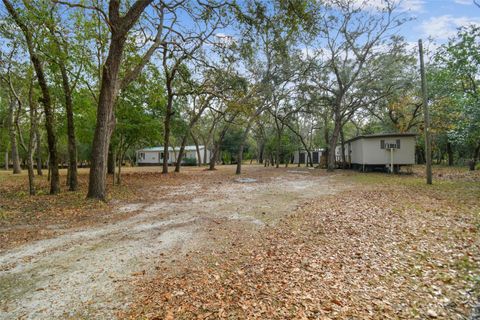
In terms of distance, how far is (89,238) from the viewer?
455 centimetres

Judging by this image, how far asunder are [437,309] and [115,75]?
8545 millimetres

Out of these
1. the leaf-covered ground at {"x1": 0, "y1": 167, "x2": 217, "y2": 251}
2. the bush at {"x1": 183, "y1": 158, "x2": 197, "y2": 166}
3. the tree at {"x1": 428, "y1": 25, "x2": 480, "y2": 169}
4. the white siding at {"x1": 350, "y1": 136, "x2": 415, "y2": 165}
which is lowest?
the leaf-covered ground at {"x1": 0, "y1": 167, "x2": 217, "y2": 251}

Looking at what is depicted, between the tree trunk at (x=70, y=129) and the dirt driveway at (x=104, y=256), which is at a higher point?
the tree trunk at (x=70, y=129)

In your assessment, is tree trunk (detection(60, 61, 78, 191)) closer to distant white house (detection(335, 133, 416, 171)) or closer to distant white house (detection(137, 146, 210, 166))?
distant white house (detection(335, 133, 416, 171))

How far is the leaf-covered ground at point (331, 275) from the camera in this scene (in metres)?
2.47

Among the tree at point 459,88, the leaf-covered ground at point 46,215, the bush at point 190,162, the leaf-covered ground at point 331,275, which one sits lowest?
the leaf-covered ground at point 331,275

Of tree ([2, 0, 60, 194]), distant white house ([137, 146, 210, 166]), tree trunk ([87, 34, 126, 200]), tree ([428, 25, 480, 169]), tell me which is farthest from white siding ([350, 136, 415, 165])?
distant white house ([137, 146, 210, 166])

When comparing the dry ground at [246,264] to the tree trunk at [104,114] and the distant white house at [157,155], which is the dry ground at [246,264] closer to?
the tree trunk at [104,114]

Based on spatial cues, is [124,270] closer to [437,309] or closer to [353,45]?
[437,309]

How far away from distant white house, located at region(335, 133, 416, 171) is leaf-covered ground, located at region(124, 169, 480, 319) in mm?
12808

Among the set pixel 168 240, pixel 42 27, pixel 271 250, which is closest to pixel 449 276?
pixel 271 250

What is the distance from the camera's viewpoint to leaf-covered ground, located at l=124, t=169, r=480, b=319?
2471 mm

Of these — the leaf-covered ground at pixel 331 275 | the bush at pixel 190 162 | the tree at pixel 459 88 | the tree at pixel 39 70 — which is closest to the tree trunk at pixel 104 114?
the tree at pixel 39 70

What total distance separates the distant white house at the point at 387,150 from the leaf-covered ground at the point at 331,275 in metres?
12.8
